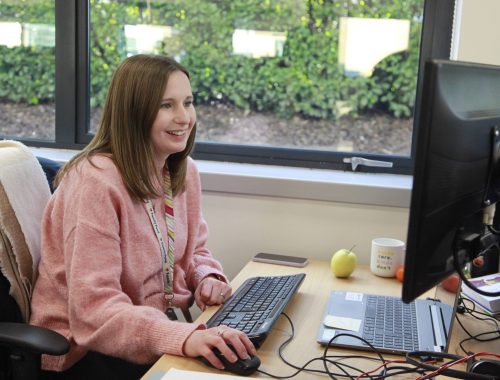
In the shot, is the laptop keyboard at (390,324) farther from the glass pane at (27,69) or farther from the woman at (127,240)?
the glass pane at (27,69)

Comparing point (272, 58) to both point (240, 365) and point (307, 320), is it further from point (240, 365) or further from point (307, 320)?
point (240, 365)

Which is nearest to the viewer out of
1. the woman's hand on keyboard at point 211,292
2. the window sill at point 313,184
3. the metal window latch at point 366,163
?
the woman's hand on keyboard at point 211,292

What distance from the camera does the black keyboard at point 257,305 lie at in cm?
135

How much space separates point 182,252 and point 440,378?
31.5 inches

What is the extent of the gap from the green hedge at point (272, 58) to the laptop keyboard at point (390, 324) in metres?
0.94

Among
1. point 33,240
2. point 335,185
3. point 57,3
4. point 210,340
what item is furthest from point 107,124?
point 57,3

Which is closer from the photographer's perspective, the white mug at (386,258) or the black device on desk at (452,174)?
the black device on desk at (452,174)

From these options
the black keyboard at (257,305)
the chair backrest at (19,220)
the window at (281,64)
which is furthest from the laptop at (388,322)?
the window at (281,64)

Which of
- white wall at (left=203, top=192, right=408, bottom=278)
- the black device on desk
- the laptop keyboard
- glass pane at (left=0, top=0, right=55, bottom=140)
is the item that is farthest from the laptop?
glass pane at (left=0, top=0, right=55, bottom=140)

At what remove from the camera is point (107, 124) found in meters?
1.61

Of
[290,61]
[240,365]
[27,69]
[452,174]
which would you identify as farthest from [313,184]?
[27,69]

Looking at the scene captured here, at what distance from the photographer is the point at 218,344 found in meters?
1.22

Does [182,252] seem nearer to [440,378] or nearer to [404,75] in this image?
[440,378]

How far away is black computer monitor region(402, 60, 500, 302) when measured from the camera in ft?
2.87
